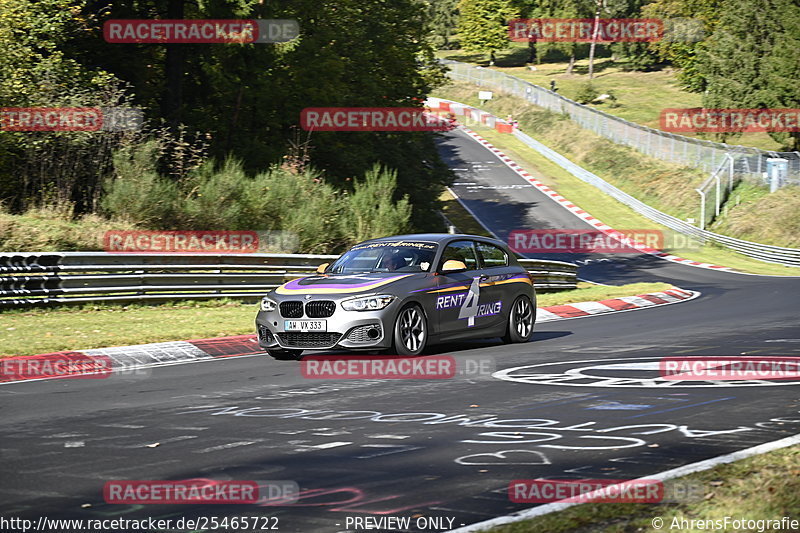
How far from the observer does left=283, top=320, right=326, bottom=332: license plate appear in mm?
12320

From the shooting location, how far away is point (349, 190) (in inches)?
1350

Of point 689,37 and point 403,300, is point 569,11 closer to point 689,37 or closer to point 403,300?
point 689,37

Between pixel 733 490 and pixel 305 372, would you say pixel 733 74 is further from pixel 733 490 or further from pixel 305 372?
pixel 733 490

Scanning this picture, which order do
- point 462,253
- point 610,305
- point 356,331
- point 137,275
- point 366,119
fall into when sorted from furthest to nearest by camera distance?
point 366,119 < point 610,305 < point 137,275 < point 462,253 < point 356,331

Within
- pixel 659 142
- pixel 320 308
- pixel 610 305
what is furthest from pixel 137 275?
pixel 659 142

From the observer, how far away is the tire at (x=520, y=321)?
14.8m

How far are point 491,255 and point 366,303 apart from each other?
314 cm

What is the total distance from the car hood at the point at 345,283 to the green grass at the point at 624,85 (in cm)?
6243

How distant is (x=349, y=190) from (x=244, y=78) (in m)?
5.03

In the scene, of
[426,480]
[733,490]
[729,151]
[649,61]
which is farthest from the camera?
[649,61]

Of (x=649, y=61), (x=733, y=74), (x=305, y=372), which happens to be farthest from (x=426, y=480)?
(x=649, y=61)

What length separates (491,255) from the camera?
14.8m

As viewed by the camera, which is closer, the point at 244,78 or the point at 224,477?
the point at 224,477

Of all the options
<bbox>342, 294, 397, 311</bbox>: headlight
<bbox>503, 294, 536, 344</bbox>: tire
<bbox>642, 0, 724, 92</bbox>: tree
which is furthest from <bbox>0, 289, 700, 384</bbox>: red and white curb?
<bbox>642, 0, 724, 92</bbox>: tree
